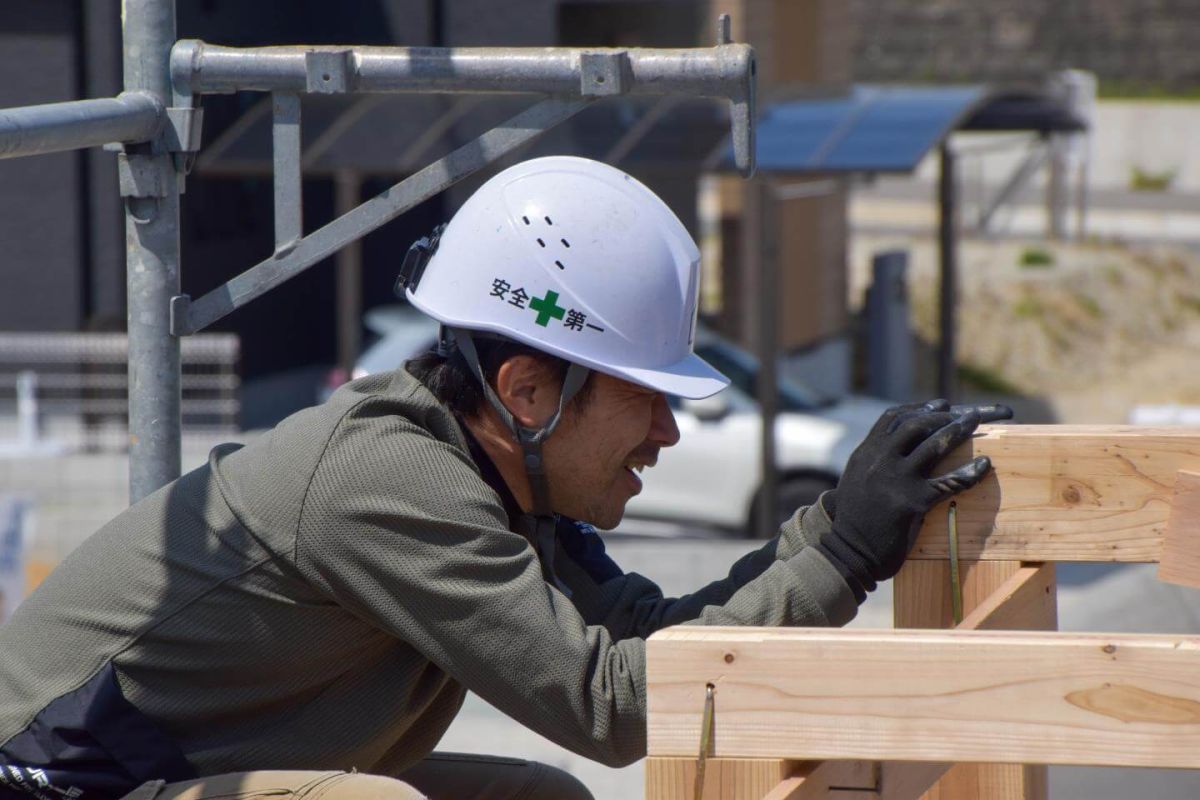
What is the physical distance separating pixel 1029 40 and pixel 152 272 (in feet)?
104

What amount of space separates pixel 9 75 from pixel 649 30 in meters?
5.02

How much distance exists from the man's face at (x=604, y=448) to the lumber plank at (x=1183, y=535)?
2.51 ft

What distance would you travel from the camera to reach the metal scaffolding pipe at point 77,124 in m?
2.16

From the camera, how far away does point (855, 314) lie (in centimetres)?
1739

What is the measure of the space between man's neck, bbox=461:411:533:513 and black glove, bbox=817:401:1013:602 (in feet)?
1.54

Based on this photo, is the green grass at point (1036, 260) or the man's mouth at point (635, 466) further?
the green grass at point (1036, 260)

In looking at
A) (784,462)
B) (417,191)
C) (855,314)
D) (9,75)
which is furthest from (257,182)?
(417,191)

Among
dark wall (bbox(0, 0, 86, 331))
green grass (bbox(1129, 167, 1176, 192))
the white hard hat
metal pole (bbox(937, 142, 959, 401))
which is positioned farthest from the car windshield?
green grass (bbox(1129, 167, 1176, 192))

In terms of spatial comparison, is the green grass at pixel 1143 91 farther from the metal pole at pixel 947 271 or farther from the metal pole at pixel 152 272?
the metal pole at pixel 152 272

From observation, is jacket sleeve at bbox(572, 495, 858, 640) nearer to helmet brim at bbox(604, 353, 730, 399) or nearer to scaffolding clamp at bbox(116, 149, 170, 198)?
helmet brim at bbox(604, 353, 730, 399)

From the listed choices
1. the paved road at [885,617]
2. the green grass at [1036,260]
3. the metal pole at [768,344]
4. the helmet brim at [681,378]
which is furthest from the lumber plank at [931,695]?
the green grass at [1036,260]

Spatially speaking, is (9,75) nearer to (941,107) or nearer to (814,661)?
(941,107)

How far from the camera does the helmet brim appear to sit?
2457 mm

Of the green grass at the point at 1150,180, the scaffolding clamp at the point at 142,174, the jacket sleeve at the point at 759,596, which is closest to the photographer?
the jacket sleeve at the point at 759,596
